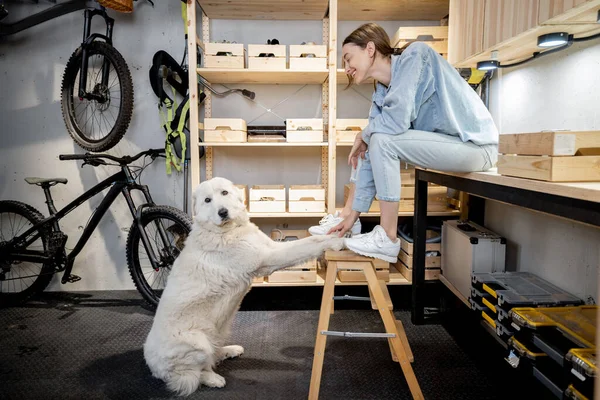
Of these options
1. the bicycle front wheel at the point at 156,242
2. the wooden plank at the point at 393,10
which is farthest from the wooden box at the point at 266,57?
the bicycle front wheel at the point at 156,242

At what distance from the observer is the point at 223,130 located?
3.06m

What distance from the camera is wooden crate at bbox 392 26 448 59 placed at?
2.97 m

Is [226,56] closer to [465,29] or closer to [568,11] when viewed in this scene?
[465,29]

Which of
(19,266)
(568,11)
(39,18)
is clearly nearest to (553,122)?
(568,11)

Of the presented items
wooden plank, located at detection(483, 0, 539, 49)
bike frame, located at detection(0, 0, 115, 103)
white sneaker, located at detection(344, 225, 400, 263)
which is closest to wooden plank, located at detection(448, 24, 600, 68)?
wooden plank, located at detection(483, 0, 539, 49)

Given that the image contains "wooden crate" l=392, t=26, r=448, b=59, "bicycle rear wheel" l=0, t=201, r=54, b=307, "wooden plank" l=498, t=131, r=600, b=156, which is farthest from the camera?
"bicycle rear wheel" l=0, t=201, r=54, b=307

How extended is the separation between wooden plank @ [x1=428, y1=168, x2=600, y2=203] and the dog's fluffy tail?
64.0 inches

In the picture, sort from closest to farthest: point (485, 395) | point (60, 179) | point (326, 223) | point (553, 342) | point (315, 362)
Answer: point (553, 342)
point (315, 362)
point (485, 395)
point (326, 223)
point (60, 179)

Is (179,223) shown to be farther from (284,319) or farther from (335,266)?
(335,266)

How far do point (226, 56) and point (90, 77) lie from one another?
1282mm

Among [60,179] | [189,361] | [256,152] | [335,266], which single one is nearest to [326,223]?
[335,266]

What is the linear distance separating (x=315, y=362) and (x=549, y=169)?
1.18 m

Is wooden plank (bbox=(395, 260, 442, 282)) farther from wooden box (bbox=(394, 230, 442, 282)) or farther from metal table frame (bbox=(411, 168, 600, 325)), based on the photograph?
metal table frame (bbox=(411, 168, 600, 325))

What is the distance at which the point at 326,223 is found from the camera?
86.1 inches
